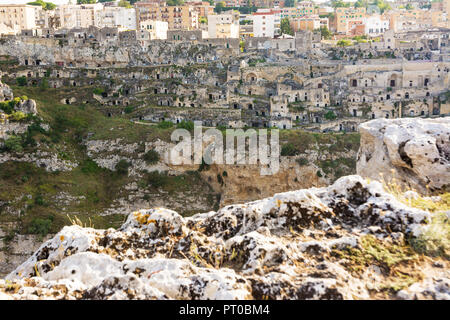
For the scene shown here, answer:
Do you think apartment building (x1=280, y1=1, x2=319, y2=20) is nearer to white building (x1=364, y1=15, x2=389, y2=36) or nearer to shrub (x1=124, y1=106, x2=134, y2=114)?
white building (x1=364, y1=15, x2=389, y2=36)

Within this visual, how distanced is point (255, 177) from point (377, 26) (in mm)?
51209

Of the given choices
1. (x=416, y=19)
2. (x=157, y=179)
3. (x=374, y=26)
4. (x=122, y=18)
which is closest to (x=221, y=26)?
(x=122, y=18)

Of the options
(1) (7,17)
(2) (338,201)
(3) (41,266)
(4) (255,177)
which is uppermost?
(1) (7,17)

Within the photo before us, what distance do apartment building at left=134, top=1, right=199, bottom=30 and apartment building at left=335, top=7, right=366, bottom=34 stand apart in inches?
873

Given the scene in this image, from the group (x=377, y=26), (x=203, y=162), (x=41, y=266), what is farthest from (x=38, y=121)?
(x=377, y=26)

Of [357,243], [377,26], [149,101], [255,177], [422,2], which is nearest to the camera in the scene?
[357,243]

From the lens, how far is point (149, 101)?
51.6 m

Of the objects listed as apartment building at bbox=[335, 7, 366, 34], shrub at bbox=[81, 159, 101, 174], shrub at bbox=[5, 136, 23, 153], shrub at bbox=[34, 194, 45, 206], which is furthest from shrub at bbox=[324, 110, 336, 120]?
apartment building at bbox=[335, 7, 366, 34]

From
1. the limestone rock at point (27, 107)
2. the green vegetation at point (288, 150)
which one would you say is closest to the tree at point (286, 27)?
the green vegetation at point (288, 150)

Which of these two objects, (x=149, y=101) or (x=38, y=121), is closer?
(x=38, y=121)

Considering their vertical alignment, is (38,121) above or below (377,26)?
below

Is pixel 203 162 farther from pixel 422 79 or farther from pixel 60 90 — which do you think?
pixel 422 79

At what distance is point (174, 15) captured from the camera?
80312 mm

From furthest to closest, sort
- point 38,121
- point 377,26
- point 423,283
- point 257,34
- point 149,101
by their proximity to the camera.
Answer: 1. point 377,26
2. point 257,34
3. point 149,101
4. point 38,121
5. point 423,283
